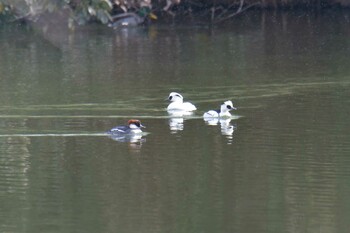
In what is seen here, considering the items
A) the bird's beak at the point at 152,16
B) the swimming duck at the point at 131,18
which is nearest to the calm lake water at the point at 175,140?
the swimming duck at the point at 131,18

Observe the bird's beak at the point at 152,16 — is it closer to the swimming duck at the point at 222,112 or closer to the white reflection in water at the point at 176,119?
the white reflection in water at the point at 176,119

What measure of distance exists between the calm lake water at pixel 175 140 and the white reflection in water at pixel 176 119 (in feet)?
0.13

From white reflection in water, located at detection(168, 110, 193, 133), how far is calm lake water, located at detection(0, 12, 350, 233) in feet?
0.13

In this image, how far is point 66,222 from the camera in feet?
46.7

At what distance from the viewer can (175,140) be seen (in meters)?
20.1

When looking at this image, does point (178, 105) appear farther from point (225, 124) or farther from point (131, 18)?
point (131, 18)

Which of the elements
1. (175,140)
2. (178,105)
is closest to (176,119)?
(178,105)

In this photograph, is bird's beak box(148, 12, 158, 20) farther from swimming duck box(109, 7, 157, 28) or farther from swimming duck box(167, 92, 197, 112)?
swimming duck box(167, 92, 197, 112)

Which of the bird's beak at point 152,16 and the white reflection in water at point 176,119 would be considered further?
the bird's beak at point 152,16

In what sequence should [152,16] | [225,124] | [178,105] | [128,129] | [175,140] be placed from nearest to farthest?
[175,140] → [128,129] → [225,124] → [178,105] → [152,16]

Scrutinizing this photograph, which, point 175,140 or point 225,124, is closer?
point 175,140

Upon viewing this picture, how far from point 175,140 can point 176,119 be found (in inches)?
106

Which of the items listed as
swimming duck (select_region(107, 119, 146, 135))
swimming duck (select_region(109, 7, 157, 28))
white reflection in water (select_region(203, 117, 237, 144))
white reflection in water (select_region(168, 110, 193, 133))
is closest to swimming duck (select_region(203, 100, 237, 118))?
white reflection in water (select_region(203, 117, 237, 144))

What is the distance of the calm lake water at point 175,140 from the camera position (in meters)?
14.7
